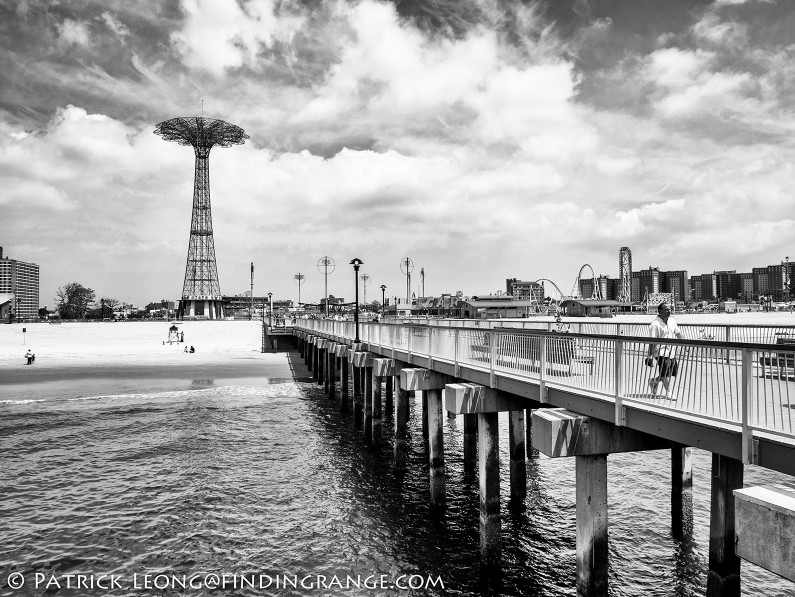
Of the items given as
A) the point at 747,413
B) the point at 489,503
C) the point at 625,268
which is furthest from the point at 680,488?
the point at 625,268

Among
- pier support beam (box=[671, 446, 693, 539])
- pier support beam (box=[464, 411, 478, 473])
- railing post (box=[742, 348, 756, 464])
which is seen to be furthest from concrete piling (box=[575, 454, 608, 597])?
pier support beam (box=[464, 411, 478, 473])

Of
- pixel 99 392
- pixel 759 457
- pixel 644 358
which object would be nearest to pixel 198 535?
pixel 644 358

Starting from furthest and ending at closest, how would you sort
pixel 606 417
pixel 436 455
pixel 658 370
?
pixel 436 455, pixel 606 417, pixel 658 370

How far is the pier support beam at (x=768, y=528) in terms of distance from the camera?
14.9ft

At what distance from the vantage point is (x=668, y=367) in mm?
7531

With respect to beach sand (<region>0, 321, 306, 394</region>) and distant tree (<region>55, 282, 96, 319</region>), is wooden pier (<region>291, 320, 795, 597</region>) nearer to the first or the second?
beach sand (<region>0, 321, 306, 394</region>)

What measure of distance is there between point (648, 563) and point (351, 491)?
7.98 m

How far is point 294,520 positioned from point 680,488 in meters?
9.39

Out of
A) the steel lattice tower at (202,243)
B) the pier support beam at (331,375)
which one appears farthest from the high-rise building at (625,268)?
the pier support beam at (331,375)

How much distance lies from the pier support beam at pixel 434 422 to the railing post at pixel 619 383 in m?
6.97

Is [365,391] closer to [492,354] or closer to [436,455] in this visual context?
[436,455]

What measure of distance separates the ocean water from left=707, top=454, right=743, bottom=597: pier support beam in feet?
3.54

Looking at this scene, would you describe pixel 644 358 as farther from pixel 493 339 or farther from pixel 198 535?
pixel 198 535

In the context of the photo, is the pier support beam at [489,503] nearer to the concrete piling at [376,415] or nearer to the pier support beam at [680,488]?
the pier support beam at [680,488]
